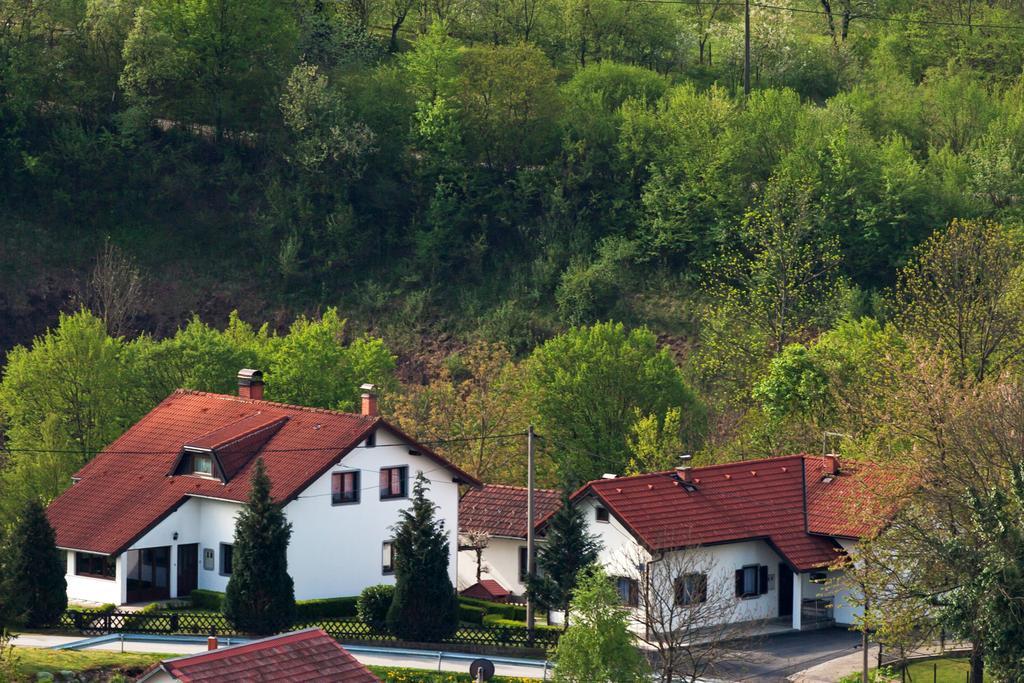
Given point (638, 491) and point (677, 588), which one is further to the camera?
point (638, 491)

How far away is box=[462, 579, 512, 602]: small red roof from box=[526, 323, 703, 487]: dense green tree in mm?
10616

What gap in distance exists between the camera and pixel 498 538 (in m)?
69.7

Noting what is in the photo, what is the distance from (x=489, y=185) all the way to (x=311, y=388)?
34.1 m

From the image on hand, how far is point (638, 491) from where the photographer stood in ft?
216

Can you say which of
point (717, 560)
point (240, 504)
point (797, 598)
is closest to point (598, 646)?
point (717, 560)

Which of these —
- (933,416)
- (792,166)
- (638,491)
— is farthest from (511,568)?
(792,166)

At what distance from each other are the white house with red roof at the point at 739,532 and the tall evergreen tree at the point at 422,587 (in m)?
4.99

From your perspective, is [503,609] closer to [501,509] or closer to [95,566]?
[501,509]

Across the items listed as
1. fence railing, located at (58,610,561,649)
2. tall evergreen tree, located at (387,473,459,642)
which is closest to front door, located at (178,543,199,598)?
fence railing, located at (58,610,561,649)

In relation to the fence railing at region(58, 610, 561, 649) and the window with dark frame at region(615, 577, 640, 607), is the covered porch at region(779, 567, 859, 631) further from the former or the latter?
the fence railing at region(58, 610, 561, 649)

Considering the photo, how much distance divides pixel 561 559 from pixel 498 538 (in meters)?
7.60

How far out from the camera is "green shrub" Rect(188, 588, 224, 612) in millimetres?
65125

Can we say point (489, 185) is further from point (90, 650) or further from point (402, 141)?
point (90, 650)

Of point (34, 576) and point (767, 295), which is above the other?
point (767, 295)
